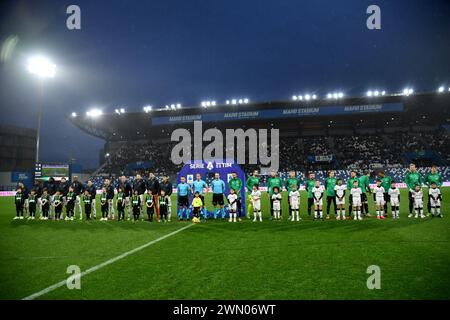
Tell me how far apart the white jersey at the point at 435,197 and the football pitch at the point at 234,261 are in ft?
6.01

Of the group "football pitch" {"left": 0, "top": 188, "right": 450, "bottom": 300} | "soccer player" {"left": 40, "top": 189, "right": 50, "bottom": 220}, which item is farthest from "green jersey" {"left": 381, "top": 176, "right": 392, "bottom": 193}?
"soccer player" {"left": 40, "top": 189, "right": 50, "bottom": 220}

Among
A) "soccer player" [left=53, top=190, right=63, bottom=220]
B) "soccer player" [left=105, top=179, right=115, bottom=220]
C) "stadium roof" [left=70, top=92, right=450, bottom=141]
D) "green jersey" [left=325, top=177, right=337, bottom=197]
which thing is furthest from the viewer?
"stadium roof" [left=70, top=92, right=450, bottom=141]

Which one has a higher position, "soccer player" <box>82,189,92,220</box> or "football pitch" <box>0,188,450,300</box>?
"soccer player" <box>82,189,92,220</box>

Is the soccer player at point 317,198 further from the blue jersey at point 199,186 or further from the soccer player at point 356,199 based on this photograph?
the blue jersey at point 199,186

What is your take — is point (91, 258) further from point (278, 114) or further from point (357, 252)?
point (278, 114)

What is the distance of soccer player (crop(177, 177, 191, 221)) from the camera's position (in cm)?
1246

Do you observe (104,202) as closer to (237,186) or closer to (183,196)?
(183,196)

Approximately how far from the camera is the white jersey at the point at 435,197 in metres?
11.6

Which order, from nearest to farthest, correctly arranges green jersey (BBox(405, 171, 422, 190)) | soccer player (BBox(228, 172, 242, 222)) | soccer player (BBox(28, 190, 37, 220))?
green jersey (BBox(405, 171, 422, 190))
soccer player (BBox(228, 172, 242, 222))
soccer player (BBox(28, 190, 37, 220))

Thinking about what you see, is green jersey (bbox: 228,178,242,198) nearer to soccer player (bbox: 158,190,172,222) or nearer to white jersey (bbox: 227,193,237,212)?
white jersey (bbox: 227,193,237,212)

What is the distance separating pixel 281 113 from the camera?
43094 millimetres

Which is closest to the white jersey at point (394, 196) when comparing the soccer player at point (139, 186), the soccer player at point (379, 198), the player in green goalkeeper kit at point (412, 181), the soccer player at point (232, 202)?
the soccer player at point (379, 198)

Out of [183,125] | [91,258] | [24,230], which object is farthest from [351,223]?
[183,125]

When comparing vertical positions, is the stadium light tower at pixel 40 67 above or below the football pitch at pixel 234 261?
above
